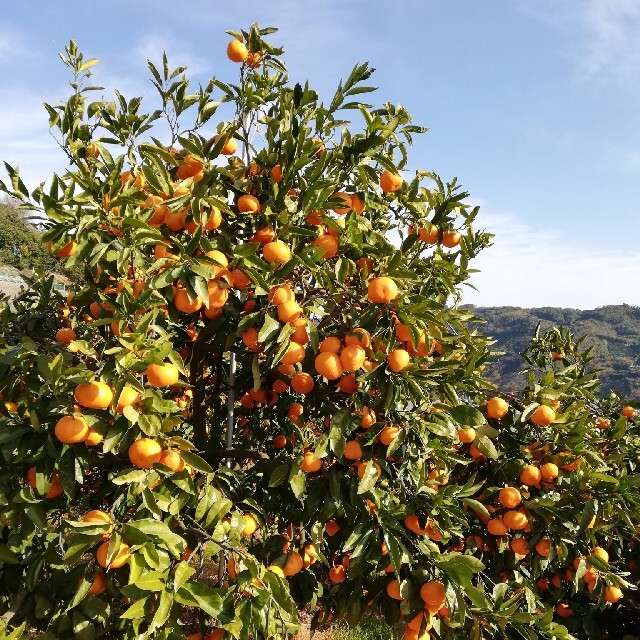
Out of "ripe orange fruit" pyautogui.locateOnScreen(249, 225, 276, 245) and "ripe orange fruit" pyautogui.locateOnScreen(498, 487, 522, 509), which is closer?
"ripe orange fruit" pyautogui.locateOnScreen(249, 225, 276, 245)

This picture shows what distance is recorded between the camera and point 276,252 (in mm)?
1871

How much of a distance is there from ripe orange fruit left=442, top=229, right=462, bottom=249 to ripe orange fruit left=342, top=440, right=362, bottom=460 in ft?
3.60

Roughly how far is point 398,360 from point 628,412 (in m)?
3.12

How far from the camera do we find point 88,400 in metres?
1.52

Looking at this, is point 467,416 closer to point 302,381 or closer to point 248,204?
point 302,381

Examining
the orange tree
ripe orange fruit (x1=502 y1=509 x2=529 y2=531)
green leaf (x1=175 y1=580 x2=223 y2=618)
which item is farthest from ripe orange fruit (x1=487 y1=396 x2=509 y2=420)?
green leaf (x1=175 y1=580 x2=223 y2=618)

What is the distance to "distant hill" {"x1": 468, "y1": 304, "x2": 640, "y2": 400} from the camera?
4710cm

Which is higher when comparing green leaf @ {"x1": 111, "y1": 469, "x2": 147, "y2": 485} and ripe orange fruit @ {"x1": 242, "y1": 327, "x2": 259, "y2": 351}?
ripe orange fruit @ {"x1": 242, "y1": 327, "x2": 259, "y2": 351}

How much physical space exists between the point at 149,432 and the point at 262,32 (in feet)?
6.56

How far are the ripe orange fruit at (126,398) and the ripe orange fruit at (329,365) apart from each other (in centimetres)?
64

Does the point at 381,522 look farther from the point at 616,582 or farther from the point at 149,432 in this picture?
the point at 616,582

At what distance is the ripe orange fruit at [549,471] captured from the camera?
248 centimetres

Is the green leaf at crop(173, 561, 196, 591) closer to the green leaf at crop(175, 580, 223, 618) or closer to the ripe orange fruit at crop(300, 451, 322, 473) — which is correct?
the green leaf at crop(175, 580, 223, 618)

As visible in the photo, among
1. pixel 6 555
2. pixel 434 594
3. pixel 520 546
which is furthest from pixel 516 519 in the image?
pixel 6 555
